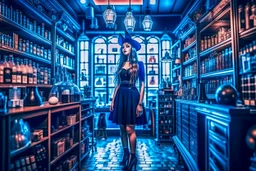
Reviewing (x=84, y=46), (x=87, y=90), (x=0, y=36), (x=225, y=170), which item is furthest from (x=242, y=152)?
(x=84, y=46)

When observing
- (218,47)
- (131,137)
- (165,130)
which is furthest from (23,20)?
(165,130)

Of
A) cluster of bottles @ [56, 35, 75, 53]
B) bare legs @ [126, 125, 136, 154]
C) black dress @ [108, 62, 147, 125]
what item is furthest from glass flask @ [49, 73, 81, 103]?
cluster of bottles @ [56, 35, 75, 53]

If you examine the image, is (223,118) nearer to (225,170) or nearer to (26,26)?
(225,170)

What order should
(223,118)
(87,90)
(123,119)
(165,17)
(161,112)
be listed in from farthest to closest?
(165,17), (161,112), (87,90), (123,119), (223,118)

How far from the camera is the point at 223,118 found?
1730 mm

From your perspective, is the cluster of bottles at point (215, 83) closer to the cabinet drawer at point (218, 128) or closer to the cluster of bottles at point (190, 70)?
the cluster of bottles at point (190, 70)

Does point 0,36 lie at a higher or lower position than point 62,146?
higher

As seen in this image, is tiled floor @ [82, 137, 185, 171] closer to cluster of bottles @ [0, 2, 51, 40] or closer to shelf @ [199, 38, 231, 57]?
shelf @ [199, 38, 231, 57]

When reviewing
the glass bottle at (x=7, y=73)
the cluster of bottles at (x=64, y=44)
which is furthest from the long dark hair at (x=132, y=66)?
the cluster of bottles at (x=64, y=44)

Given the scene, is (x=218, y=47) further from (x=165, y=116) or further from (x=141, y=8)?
(x=141, y=8)

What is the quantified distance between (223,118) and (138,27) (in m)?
5.11

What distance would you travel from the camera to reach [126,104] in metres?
3.24

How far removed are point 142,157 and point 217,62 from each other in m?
2.08

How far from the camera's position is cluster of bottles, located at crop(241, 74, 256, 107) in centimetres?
217
